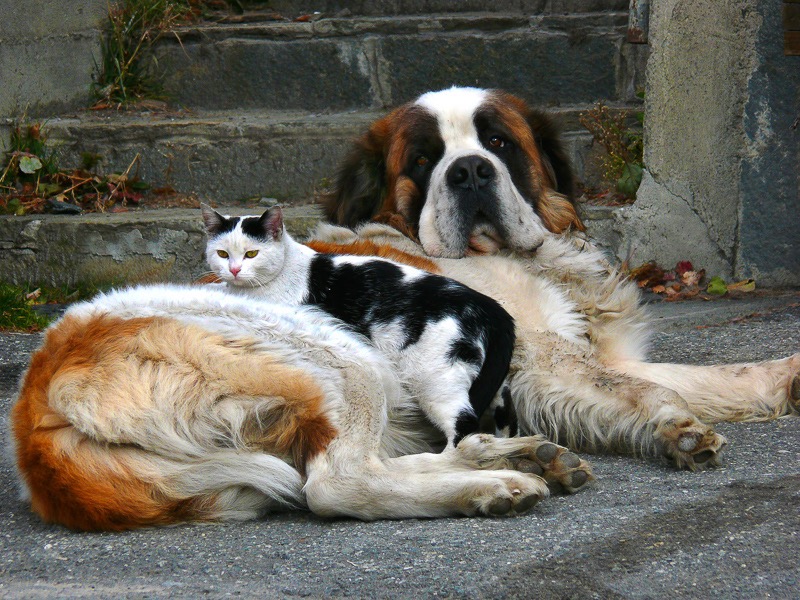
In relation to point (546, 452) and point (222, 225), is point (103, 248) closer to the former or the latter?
point (222, 225)

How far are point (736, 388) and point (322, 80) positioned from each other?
389 centimetres

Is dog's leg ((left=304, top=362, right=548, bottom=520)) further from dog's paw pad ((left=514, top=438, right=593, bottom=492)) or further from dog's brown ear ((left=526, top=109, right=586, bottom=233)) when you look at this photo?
dog's brown ear ((left=526, top=109, right=586, bottom=233))

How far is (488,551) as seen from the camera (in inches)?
91.2

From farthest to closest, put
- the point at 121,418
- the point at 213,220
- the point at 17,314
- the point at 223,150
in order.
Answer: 1. the point at 223,150
2. the point at 17,314
3. the point at 213,220
4. the point at 121,418

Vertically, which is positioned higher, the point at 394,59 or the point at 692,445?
the point at 394,59

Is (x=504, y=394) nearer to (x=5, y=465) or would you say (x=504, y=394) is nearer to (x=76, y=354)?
(x=76, y=354)

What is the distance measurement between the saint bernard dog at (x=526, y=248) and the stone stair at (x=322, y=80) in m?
2.17

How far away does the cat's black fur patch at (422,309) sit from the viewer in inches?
116

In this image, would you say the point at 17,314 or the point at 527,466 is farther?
the point at 17,314

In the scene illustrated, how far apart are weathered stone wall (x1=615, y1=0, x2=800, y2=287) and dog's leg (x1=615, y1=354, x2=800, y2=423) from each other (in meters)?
1.79

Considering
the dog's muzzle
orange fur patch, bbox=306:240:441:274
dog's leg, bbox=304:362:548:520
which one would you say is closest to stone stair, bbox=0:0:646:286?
the dog's muzzle

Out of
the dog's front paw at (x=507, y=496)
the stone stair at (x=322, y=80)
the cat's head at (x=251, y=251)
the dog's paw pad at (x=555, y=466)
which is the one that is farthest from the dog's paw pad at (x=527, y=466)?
the stone stair at (x=322, y=80)

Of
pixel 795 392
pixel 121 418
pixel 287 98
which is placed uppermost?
pixel 287 98

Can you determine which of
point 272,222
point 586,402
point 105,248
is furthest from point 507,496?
point 105,248
